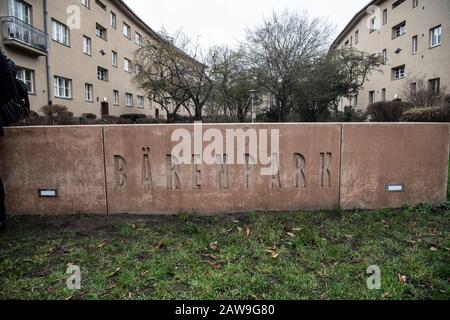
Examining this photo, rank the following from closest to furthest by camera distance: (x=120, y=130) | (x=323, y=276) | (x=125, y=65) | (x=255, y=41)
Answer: (x=323, y=276), (x=120, y=130), (x=255, y=41), (x=125, y=65)

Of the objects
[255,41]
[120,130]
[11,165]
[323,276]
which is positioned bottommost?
[323,276]

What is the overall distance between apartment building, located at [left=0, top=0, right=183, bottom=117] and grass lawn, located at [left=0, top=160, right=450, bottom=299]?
1577 centimetres

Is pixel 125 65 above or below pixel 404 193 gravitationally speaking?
above

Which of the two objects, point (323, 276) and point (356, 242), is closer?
point (323, 276)

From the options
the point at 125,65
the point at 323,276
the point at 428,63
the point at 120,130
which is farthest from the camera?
the point at 125,65

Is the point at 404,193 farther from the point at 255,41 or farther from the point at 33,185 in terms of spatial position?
the point at 255,41

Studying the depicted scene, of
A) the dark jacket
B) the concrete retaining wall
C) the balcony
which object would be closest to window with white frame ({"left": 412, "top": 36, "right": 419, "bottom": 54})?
the concrete retaining wall

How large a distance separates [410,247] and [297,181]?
5.25 feet

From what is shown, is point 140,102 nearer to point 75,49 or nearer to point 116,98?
point 116,98

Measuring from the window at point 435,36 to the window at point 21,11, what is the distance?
1026 inches

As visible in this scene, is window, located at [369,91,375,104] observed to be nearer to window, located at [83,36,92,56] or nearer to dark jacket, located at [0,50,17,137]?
window, located at [83,36,92,56]

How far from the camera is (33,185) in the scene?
13.7 feet

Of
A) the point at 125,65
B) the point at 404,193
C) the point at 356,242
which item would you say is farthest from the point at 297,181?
the point at 125,65

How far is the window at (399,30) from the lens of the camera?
2503cm
